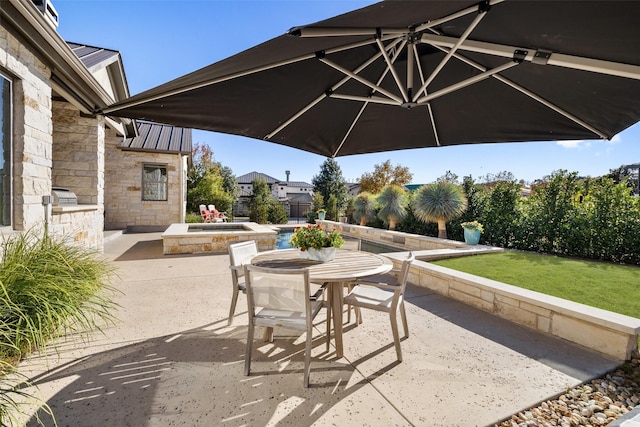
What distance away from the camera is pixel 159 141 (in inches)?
453

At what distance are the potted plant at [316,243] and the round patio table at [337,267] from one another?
0.07 meters

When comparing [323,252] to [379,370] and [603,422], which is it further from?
[603,422]

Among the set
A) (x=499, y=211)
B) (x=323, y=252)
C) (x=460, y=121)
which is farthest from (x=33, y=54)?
(x=499, y=211)

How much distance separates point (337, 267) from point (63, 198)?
5.15 metres

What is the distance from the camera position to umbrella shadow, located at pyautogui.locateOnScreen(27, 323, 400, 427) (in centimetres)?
179

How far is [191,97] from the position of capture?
8.41ft

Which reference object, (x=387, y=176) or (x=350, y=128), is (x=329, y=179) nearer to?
(x=387, y=176)

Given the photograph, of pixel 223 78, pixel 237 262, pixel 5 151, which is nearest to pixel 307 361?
pixel 237 262

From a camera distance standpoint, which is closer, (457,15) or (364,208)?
(457,15)

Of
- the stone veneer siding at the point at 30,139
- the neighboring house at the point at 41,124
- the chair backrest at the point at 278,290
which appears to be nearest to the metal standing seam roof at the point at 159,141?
the neighboring house at the point at 41,124

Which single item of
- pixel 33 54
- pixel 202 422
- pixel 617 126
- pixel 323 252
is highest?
pixel 33 54

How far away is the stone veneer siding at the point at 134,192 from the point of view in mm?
10453

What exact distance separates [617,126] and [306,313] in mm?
3517

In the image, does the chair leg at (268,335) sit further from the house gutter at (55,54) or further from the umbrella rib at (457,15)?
A: the umbrella rib at (457,15)
